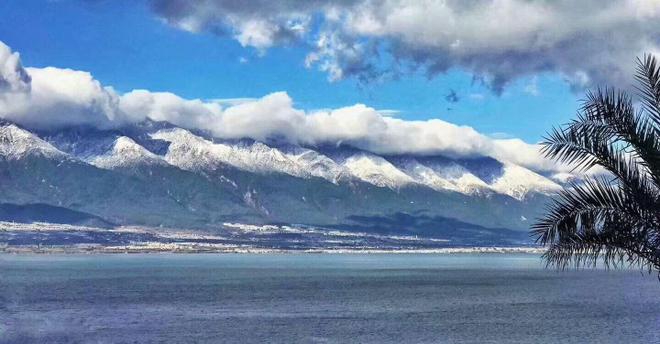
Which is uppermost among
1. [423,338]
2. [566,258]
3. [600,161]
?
[600,161]

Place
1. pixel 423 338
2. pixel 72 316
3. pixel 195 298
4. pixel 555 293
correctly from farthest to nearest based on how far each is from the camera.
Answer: pixel 555 293, pixel 195 298, pixel 72 316, pixel 423 338

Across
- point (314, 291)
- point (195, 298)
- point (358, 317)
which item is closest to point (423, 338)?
point (358, 317)

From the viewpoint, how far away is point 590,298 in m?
Answer: 171

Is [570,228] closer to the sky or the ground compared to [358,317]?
closer to the sky

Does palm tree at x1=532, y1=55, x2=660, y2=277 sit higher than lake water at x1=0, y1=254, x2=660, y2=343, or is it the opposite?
palm tree at x1=532, y1=55, x2=660, y2=277

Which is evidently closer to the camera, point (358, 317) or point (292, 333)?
point (292, 333)

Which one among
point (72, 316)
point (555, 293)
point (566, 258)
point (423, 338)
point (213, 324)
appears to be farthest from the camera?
point (555, 293)

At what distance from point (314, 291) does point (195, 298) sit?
3214 cm

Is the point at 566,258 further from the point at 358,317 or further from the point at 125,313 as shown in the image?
the point at 125,313

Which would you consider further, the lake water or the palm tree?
the lake water

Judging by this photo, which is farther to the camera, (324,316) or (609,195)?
(324,316)

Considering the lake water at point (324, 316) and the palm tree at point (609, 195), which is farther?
Answer: the lake water at point (324, 316)

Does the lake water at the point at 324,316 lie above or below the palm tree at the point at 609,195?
below

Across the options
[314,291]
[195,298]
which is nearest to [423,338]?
[195,298]
